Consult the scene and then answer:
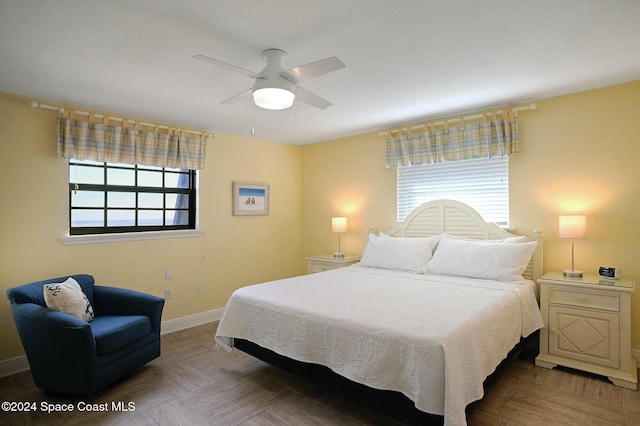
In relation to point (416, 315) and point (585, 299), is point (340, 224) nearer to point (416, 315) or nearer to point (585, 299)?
point (416, 315)

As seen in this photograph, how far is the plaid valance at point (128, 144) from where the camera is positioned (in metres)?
3.19

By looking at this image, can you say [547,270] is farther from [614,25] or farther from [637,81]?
[614,25]

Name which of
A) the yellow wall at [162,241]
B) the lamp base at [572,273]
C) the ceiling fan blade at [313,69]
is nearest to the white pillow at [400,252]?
the lamp base at [572,273]

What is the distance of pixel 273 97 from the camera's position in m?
2.22

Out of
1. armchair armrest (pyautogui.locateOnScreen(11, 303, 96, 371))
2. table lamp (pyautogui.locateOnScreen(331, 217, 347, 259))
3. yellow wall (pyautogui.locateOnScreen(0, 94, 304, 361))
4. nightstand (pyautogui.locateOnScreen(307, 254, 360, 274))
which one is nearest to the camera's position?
armchair armrest (pyautogui.locateOnScreen(11, 303, 96, 371))

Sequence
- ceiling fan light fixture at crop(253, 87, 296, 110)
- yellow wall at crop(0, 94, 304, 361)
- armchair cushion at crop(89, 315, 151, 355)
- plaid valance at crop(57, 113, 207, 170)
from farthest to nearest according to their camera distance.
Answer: plaid valance at crop(57, 113, 207, 170) → yellow wall at crop(0, 94, 304, 361) → armchair cushion at crop(89, 315, 151, 355) → ceiling fan light fixture at crop(253, 87, 296, 110)

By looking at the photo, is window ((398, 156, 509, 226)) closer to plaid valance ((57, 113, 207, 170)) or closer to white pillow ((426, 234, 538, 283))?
white pillow ((426, 234, 538, 283))

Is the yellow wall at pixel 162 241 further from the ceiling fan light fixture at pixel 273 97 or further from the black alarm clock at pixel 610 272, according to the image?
the black alarm clock at pixel 610 272

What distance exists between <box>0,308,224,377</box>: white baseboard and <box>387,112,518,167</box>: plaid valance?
9.61 feet

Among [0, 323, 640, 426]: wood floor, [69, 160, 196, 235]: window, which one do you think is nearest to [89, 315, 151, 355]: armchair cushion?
→ [0, 323, 640, 426]: wood floor

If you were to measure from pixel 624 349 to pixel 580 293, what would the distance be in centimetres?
47

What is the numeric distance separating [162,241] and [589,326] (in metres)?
4.14

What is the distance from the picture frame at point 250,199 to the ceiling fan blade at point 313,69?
8.64 ft

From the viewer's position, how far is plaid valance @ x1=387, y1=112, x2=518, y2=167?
340cm
